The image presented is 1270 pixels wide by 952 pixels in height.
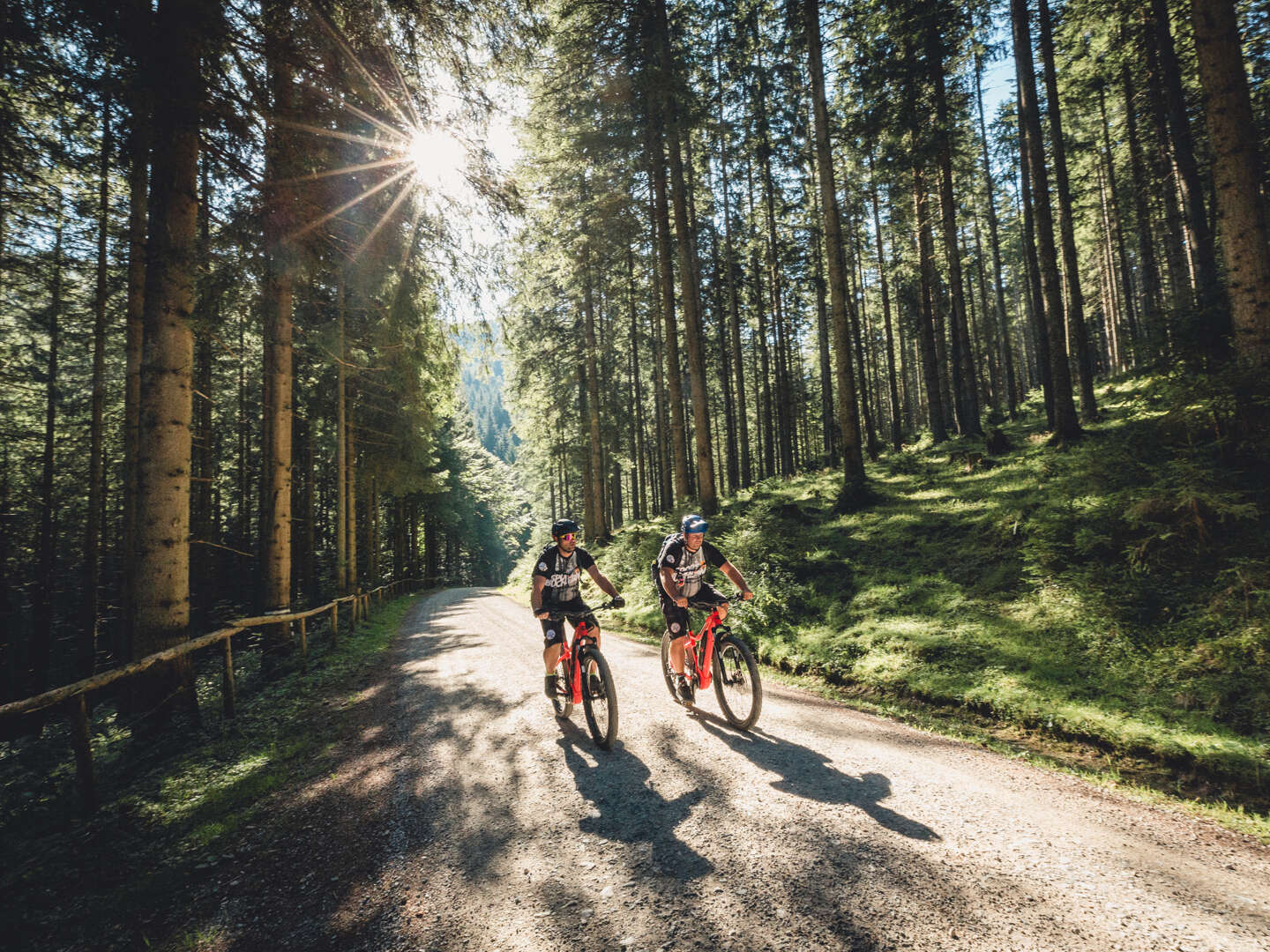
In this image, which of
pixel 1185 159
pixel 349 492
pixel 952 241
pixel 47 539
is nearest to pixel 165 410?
pixel 47 539

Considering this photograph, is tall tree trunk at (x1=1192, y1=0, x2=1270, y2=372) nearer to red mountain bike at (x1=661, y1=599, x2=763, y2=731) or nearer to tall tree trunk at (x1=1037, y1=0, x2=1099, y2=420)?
tall tree trunk at (x1=1037, y1=0, x2=1099, y2=420)

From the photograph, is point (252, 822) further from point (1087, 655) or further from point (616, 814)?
point (1087, 655)

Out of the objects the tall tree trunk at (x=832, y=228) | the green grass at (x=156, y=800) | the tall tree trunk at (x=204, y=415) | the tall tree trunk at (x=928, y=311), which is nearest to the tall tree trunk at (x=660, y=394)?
the tall tree trunk at (x=832, y=228)

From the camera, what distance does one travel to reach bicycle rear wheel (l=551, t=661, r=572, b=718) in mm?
5711

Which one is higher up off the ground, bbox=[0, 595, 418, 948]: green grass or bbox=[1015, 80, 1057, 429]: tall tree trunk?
bbox=[1015, 80, 1057, 429]: tall tree trunk

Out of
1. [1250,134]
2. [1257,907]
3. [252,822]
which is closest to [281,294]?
[252,822]

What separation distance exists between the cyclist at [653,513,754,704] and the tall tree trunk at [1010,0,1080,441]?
35.1ft

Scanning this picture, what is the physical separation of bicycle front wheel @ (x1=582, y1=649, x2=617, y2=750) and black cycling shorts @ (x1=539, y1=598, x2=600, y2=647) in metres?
0.41

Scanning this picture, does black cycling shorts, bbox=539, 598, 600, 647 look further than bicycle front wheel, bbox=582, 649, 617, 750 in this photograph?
Yes

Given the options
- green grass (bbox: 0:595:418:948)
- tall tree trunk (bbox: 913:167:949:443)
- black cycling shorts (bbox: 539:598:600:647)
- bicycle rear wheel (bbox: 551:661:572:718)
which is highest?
tall tree trunk (bbox: 913:167:949:443)

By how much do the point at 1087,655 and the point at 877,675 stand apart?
2.23 metres

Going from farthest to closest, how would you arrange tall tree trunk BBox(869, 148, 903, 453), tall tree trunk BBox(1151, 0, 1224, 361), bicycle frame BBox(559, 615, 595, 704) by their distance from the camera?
tall tree trunk BBox(869, 148, 903, 453) < tall tree trunk BBox(1151, 0, 1224, 361) < bicycle frame BBox(559, 615, 595, 704)

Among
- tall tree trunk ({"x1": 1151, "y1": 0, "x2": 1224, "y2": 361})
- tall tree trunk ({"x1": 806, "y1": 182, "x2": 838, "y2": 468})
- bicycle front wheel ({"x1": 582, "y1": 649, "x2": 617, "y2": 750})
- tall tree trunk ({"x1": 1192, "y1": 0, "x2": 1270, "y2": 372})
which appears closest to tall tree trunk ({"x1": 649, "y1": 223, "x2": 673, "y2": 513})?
tall tree trunk ({"x1": 806, "y1": 182, "x2": 838, "y2": 468})

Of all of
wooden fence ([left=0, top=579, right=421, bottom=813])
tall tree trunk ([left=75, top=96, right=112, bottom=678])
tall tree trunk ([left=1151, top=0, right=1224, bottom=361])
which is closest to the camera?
wooden fence ([left=0, top=579, right=421, bottom=813])
